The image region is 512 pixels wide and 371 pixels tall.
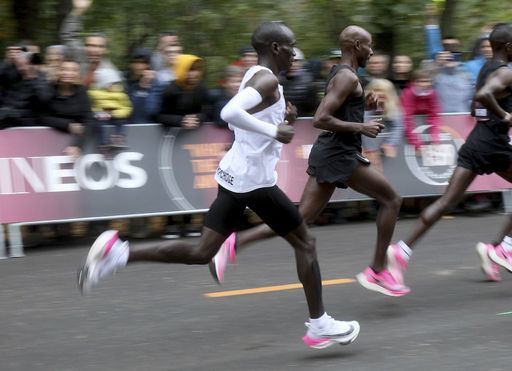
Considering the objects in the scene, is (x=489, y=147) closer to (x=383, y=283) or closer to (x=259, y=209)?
(x=383, y=283)

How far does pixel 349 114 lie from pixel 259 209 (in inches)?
49.0

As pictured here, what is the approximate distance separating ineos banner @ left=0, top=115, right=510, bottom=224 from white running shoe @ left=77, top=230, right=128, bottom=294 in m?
4.07

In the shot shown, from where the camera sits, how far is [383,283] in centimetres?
687

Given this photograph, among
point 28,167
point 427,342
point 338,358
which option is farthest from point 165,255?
point 28,167

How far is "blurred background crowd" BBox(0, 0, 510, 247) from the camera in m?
9.78

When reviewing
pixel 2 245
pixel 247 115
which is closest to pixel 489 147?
pixel 247 115

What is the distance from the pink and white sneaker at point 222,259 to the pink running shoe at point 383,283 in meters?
0.95

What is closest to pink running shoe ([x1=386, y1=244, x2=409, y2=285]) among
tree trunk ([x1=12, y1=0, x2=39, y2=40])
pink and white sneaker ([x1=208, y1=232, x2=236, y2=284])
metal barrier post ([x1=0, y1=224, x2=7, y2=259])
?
pink and white sneaker ([x1=208, y1=232, x2=236, y2=284])

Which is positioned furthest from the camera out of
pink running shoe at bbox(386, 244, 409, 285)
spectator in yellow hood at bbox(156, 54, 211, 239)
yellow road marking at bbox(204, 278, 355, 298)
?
spectator in yellow hood at bbox(156, 54, 211, 239)

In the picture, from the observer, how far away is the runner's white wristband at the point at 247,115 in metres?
5.35

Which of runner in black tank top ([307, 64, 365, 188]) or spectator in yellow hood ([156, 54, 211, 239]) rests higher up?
runner in black tank top ([307, 64, 365, 188])

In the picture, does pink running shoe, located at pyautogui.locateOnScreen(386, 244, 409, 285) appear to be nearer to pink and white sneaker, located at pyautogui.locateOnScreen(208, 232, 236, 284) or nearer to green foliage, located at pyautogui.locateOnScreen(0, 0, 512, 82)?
pink and white sneaker, located at pyautogui.locateOnScreen(208, 232, 236, 284)

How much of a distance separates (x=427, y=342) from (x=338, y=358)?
627 millimetres

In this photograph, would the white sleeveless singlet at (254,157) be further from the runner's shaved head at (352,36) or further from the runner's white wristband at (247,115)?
the runner's shaved head at (352,36)
